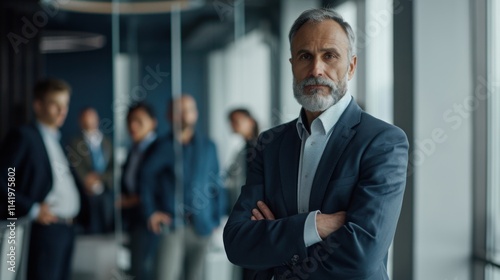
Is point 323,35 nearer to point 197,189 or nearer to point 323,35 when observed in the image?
point 323,35

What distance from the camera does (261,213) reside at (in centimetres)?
196

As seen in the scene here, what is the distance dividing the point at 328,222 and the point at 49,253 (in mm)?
2825

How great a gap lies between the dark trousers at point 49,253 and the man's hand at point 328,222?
2801 millimetres

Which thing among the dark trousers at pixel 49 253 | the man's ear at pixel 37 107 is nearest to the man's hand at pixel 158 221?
the dark trousers at pixel 49 253

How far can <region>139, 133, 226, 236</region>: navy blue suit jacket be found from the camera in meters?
5.17

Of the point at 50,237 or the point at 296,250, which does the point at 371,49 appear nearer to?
the point at 50,237

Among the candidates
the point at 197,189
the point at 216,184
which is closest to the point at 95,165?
the point at 197,189

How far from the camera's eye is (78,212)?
439cm

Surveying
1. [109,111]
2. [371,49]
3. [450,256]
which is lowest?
[450,256]

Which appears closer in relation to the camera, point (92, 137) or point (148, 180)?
point (148, 180)

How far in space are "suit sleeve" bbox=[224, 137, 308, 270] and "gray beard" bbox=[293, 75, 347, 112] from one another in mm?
256

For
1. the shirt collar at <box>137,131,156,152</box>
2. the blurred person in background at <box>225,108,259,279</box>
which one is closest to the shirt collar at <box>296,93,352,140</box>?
the blurred person in background at <box>225,108,259,279</box>

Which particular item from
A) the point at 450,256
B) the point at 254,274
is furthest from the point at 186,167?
the point at 254,274

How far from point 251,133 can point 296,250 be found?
11.5 feet
